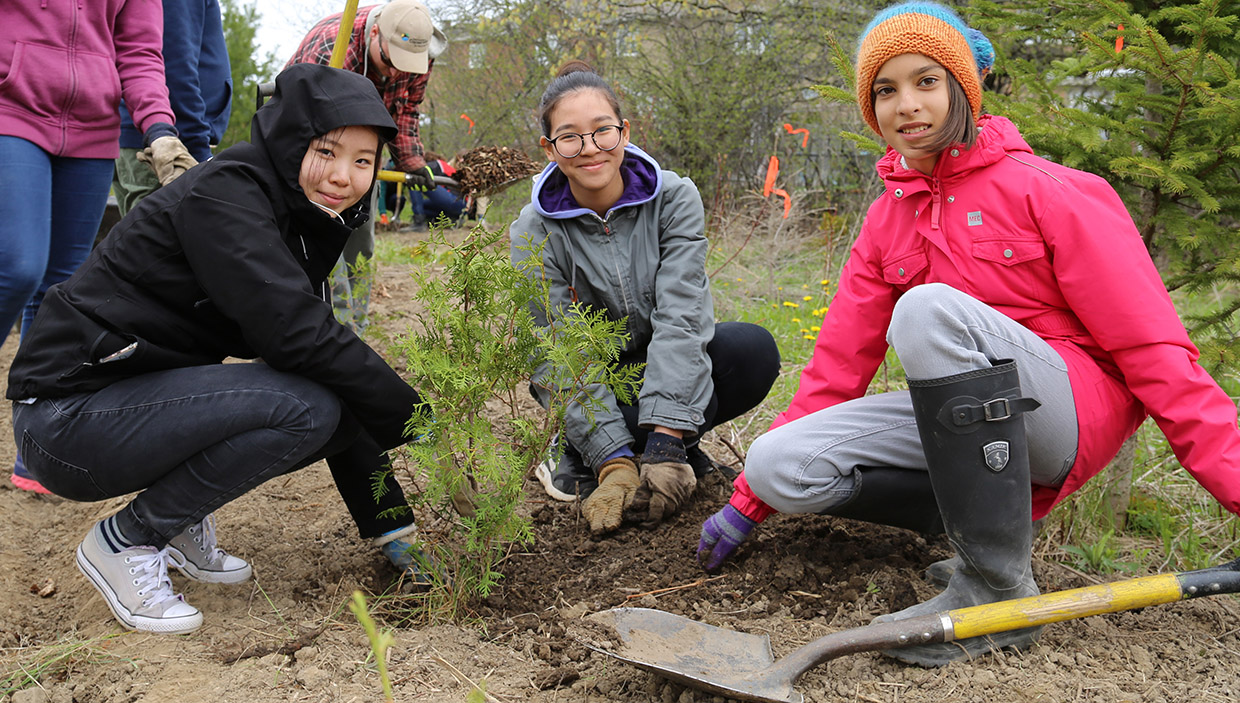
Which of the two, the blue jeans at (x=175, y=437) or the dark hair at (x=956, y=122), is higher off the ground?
the dark hair at (x=956, y=122)

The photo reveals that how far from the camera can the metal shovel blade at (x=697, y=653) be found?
164cm

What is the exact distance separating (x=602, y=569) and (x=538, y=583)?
0.18 m

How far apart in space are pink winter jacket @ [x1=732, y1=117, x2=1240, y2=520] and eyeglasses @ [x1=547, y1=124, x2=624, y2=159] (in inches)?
31.9

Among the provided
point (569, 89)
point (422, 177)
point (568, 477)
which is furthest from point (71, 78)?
point (568, 477)

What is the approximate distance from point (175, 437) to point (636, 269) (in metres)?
1.41

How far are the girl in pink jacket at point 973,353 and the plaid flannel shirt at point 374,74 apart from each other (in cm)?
211

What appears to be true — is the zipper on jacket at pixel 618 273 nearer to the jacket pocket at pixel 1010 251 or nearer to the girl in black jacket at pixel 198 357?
the girl in black jacket at pixel 198 357

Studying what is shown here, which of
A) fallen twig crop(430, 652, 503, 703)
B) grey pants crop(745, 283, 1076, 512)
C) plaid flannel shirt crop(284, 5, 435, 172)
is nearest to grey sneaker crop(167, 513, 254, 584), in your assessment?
fallen twig crop(430, 652, 503, 703)

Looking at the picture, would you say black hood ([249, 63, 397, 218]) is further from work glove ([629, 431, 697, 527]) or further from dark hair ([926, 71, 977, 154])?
dark hair ([926, 71, 977, 154])

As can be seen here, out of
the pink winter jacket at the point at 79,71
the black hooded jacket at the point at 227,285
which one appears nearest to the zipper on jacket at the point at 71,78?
the pink winter jacket at the point at 79,71

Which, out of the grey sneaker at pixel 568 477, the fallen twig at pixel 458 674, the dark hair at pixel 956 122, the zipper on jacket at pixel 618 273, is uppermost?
the dark hair at pixel 956 122

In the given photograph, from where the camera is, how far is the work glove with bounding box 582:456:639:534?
2.48 meters

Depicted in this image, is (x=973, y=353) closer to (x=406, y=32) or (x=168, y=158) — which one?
(x=168, y=158)

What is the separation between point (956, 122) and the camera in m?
1.91
